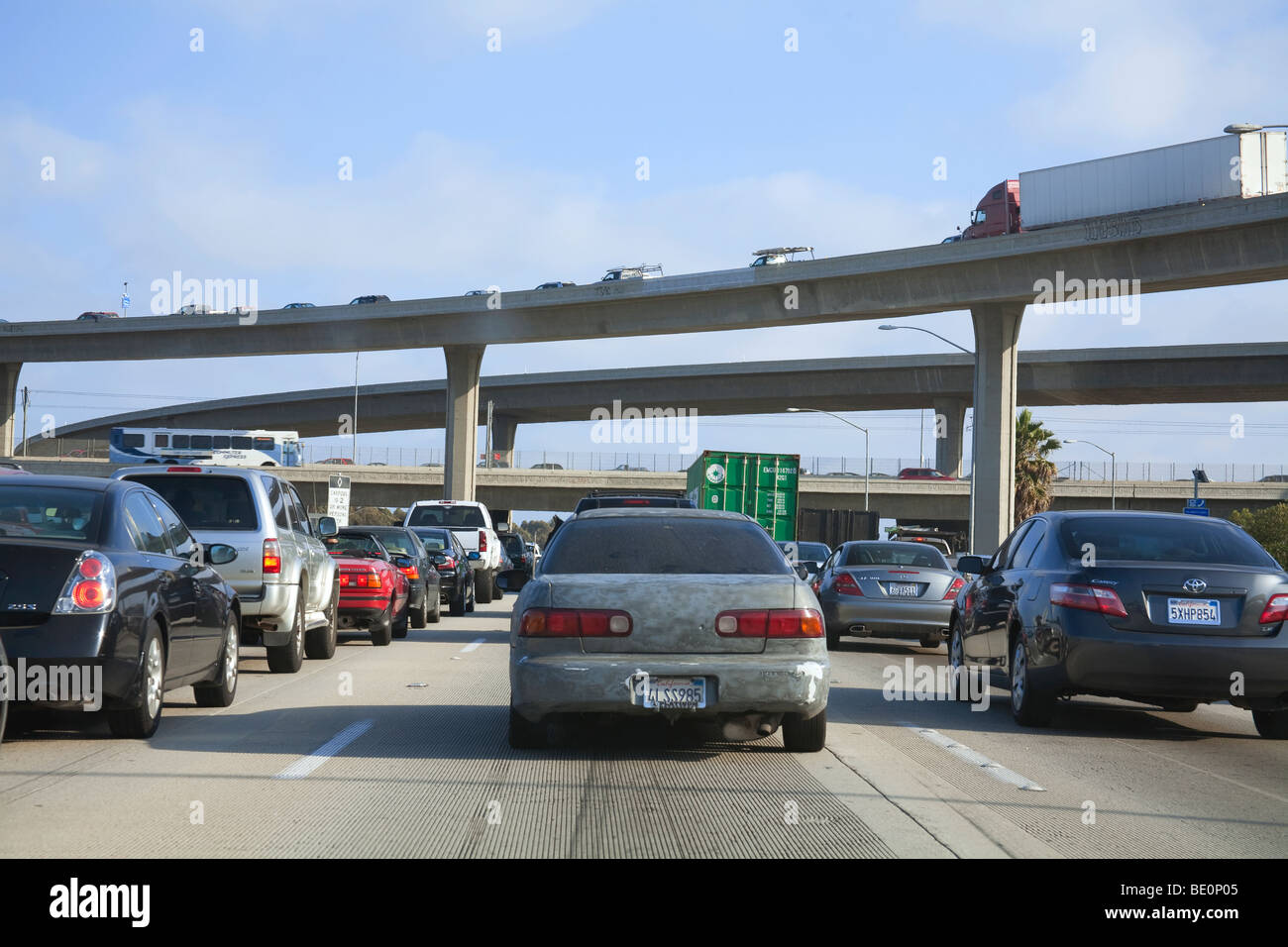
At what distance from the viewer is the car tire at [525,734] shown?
9.01 m

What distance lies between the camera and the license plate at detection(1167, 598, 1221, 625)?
9828mm

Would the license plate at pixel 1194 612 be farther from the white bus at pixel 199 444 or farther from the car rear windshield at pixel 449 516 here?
the white bus at pixel 199 444

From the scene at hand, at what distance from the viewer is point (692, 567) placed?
9.03 meters

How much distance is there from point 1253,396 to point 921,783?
2558 inches

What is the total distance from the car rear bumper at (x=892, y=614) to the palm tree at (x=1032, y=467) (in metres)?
50.2

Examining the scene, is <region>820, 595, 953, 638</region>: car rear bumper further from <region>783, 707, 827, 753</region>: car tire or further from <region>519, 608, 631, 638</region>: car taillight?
<region>519, 608, 631, 638</region>: car taillight

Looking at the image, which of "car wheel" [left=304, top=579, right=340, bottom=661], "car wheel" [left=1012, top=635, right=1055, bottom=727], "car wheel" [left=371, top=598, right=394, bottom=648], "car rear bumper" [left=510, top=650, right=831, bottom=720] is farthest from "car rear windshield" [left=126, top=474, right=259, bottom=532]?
"car wheel" [left=1012, top=635, right=1055, bottom=727]

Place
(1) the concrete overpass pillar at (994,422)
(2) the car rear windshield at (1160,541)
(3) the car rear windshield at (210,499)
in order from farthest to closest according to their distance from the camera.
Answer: (1) the concrete overpass pillar at (994,422), (3) the car rear windshield at (210,499), (2) the car rear windshield at (1160,541)

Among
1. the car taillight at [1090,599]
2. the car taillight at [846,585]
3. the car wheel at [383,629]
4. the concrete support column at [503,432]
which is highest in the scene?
the concrete support column at [503,432]

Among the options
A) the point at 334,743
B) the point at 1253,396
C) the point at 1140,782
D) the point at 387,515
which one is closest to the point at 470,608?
the point at 334,743

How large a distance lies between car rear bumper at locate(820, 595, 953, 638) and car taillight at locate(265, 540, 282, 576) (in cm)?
765

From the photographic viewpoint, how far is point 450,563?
27188 mm

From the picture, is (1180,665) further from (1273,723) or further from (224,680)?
(224,680)

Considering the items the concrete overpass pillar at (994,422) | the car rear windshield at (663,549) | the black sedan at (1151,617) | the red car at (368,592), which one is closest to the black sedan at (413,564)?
the red car at (368,592)
